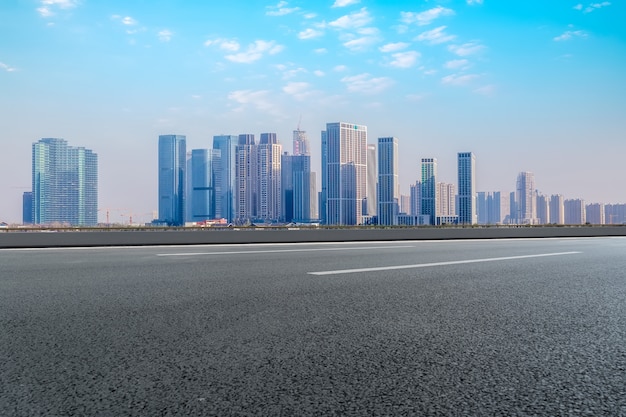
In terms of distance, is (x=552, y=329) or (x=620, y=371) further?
(x=552, y=329)

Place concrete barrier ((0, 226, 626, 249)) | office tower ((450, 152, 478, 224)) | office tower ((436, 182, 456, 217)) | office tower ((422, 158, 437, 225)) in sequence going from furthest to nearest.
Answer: office tower ((436, 182, 456, 217))
office tower ((422, 158, 437, 225))
office tower ((450, 152, 478, 224))
concrete barrier ((0, 226, 626, 249))

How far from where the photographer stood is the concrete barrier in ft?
64.2

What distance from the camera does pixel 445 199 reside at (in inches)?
7308

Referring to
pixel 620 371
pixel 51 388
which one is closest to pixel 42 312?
pixel 51 388

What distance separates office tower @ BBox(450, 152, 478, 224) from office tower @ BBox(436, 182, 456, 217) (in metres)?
9.91

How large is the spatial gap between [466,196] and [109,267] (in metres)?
149

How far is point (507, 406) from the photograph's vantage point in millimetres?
2635

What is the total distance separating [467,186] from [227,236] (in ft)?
461

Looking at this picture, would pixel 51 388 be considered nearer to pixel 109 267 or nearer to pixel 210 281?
pixel 210 281

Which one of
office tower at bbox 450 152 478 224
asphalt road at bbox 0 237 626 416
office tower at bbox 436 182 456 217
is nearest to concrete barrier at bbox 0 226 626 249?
asphalt road at bbox 0 237 626 416

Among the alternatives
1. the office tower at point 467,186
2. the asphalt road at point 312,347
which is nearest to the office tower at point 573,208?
the office tower at point 467,186

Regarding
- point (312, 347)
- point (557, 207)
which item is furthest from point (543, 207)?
point (312, 347)

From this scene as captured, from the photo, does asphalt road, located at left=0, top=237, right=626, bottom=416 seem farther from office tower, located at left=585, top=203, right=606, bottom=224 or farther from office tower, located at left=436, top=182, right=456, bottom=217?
office tower, located at left=436, top=182, right=456, bottom=217

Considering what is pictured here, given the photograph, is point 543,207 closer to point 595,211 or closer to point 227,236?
point 595,211
